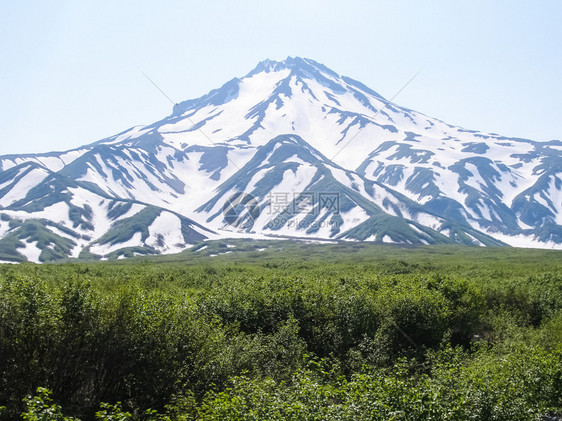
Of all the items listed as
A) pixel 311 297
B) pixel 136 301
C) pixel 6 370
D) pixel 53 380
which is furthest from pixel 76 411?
pixel 311 297

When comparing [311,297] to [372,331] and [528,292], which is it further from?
[528,292]

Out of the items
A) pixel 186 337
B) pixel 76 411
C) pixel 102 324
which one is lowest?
pixel 76 411

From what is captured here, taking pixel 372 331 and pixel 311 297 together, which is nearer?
pixel 372 331

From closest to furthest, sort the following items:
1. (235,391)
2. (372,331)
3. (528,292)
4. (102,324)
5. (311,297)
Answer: (235,391) → (102,324) → (372,331) → (311,297) → (528,292)

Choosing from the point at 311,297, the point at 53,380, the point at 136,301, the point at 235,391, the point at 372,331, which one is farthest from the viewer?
Result: the point at 311,297

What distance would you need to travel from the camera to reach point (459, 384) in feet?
89.3

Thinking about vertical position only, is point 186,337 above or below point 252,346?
above

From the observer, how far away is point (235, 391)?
2434 cm

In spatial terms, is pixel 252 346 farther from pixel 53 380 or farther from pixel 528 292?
pixel 528 292

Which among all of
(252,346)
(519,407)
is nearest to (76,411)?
(252,346)

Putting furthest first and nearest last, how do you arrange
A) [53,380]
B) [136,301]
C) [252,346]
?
1. [252,346]
2. [136,301]
3. [53,380]

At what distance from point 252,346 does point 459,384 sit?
17.0 meters

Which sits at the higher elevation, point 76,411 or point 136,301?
point 136,301

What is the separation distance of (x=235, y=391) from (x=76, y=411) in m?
9.37
